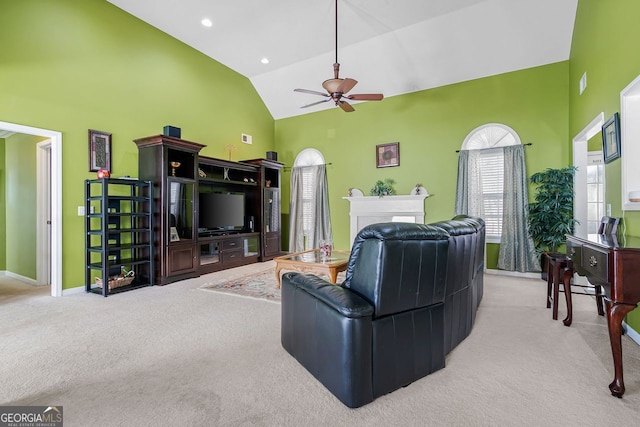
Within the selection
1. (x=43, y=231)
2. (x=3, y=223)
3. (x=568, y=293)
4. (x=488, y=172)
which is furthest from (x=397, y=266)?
(x=3, y=223)

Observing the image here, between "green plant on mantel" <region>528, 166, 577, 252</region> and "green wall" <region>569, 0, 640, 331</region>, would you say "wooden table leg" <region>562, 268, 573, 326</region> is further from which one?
"green plant on mantel" <region>528, 166, 577, 252</region>

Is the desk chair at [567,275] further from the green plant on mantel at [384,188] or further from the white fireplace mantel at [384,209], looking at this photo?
the green plant on mantel at [384,188]

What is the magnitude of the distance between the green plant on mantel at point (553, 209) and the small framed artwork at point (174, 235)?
18.4ft

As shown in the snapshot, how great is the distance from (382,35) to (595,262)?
4855 millimetres

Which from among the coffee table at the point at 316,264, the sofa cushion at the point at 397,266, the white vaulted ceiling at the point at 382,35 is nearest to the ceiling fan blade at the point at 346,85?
the white vaulted ceiling at the point at 382,35

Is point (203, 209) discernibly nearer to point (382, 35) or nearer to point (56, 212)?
point (56, 212)

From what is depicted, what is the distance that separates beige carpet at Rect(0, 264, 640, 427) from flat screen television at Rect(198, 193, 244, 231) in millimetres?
2472

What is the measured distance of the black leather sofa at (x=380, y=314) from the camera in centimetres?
172

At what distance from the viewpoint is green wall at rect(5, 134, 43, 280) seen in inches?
197

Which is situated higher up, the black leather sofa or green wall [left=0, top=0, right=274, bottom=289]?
green wall [left=0, top=0, right=274, bottom=289]

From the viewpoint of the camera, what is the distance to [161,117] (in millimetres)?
5359

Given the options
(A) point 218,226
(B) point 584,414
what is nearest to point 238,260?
(A) point 218,226

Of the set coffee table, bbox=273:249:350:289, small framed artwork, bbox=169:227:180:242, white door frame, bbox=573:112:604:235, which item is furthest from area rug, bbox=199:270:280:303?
white door frame, bbox=573:112:604:235

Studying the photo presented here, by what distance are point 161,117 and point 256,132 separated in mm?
2405
